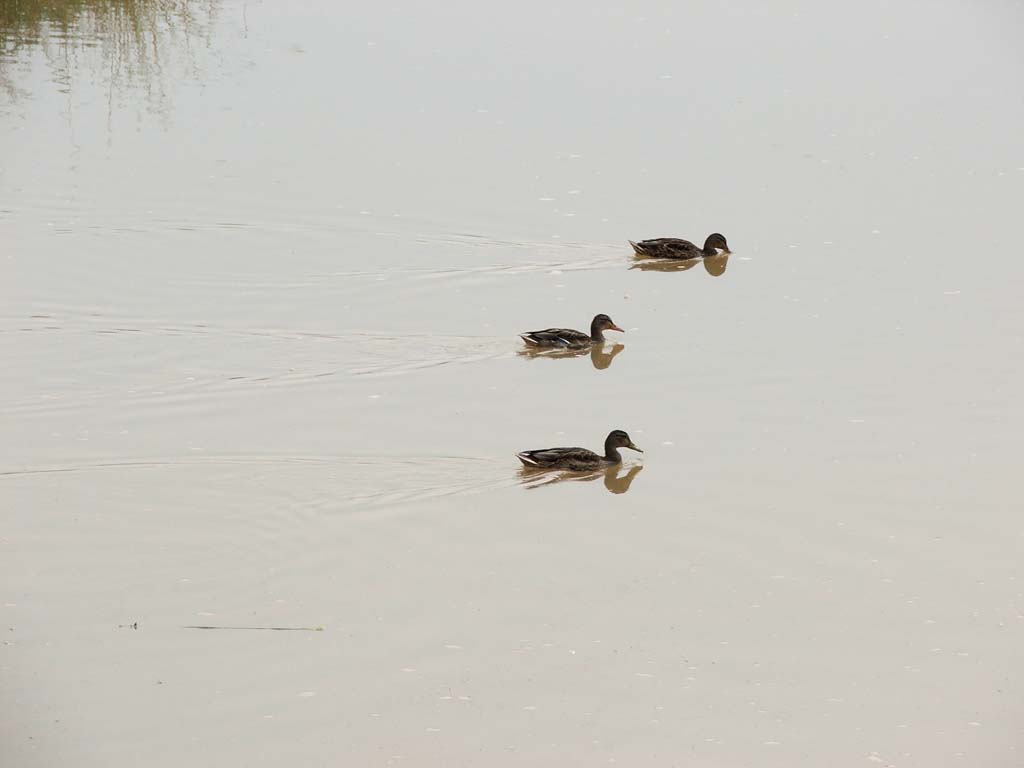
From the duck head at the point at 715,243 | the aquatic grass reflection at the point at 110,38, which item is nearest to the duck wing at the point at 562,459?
the duck head at the point at 715,243

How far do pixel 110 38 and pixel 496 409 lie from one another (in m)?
12.2

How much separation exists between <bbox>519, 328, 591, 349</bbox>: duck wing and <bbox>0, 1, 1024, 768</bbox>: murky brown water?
0.21 metres

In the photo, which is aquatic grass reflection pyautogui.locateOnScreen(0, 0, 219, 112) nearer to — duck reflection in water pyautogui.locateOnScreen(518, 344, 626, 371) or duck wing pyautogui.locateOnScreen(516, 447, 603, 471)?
duck reflection in water pyautogui.locateOnScreen(518, 344, 626, 371)

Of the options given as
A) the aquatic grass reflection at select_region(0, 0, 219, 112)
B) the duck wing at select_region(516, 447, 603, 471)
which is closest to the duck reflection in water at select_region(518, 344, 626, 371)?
the duck wing at select_region(516, 447, 603, 471)

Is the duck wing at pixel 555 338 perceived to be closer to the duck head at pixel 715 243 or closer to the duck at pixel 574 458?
the duck at pixel 574 458

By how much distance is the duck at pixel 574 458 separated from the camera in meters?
10.4

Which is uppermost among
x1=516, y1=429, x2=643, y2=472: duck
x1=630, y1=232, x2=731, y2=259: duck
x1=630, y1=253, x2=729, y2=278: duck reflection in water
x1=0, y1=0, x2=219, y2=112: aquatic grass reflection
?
x1=0, y1=0, x2=219, y2=112: aquatic grass reflection

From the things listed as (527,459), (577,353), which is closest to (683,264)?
(577,353)

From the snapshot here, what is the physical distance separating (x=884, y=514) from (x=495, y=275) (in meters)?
5.27

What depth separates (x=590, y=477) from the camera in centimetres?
1058

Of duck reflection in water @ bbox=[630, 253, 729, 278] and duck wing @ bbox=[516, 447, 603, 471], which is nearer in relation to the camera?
duck wing @ bbox=[516, 447, 603, 471]

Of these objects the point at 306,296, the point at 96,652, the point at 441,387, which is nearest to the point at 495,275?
the point at 306,296

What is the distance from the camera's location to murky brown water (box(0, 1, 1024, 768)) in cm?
782

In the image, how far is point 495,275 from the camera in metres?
14.3
